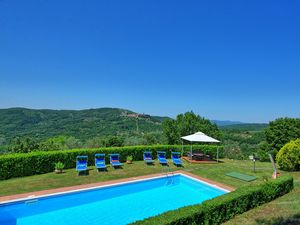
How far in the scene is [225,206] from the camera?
7043 mm

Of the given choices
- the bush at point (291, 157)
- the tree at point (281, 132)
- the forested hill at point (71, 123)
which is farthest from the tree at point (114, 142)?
the forested hill at point (71, 123)

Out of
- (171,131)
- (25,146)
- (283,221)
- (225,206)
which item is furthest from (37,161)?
(171,131)

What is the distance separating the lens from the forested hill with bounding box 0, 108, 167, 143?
53.7 metres

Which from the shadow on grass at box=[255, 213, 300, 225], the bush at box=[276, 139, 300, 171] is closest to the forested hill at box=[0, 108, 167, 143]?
the bush at box=[276, 139, 300, 171]

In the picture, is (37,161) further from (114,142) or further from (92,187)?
(114,142)

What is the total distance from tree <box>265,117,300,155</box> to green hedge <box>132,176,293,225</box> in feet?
46.1

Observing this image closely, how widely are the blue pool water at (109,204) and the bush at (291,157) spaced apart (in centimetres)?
528

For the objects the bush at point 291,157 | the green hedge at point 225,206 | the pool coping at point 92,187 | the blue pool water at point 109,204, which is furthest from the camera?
the bush at point 291,157

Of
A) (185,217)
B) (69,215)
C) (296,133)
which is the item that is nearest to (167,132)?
(296,133)

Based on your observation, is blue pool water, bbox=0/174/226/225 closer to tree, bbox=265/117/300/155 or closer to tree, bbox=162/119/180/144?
tree, bbox=265/117/300/155

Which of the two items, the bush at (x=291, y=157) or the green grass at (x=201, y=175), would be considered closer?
the green grass at (x=201, y=175)

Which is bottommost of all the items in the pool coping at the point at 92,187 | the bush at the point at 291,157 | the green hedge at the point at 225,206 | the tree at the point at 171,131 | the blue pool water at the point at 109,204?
the blue pool water at the point at 109,204

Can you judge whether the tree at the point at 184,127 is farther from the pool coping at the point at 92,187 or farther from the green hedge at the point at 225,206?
the green hedge at the point at 225,206

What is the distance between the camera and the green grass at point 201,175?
7211mm
